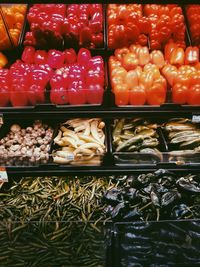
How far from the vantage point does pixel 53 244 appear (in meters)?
2.24

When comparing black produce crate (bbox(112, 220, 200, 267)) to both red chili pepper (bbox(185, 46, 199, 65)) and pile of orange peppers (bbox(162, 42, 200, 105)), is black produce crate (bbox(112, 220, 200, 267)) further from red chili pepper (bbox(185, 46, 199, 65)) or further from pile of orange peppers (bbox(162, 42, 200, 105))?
red chili pepper (bbox(185, 46, 199, 65))

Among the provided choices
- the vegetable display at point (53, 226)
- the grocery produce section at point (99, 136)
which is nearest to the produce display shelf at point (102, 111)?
the grocery produce section at point (99, 136)

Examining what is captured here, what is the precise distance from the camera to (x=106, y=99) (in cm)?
242

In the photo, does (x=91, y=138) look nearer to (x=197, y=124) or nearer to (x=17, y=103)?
(x=17, y=103)

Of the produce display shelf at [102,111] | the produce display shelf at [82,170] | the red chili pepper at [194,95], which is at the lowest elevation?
the produce display shelf at [82,170]

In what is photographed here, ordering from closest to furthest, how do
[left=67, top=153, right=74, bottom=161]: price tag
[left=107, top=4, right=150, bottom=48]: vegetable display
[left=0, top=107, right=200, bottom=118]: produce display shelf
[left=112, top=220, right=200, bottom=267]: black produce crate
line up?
[left=112, top=220, right=200, bottom=267]: black produce crate < [left=0, top=107, right=200, bottom=118]: produce display shelf < [left=67, top=153, right=74, bottom=161]: price tag < [left=107, top=4, right=150, bottom=48]: vegetable display

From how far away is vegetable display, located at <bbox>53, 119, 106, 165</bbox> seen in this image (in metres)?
2.55

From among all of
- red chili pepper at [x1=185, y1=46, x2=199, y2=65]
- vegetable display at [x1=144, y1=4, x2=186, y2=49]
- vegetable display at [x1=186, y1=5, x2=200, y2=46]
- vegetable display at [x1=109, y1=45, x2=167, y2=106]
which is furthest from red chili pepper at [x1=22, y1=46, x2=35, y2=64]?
vegetable display at [x1=186, y1=5, x2=200, y2=46]

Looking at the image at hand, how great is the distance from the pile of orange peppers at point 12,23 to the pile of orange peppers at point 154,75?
0.82m

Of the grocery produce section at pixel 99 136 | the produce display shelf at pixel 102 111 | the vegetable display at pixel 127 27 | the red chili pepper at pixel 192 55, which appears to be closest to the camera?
the grocery produce section at pixel 99 136

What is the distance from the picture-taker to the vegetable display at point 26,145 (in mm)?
2555

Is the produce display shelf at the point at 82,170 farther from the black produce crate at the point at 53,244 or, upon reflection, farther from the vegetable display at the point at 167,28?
the vegetable display at the point at 167,28

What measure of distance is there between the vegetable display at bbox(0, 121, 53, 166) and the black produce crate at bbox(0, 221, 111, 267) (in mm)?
483

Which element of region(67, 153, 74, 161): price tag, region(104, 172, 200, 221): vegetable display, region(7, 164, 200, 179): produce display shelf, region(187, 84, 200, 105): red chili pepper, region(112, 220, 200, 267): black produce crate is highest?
region(187, 84, 200, 105): red chili pepper
